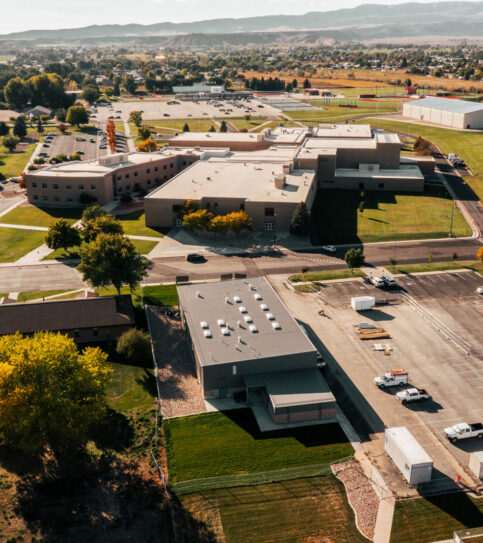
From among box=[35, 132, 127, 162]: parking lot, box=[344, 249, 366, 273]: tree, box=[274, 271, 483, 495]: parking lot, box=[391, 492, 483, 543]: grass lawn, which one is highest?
box=[35, 132, 127, 162]: parking lot

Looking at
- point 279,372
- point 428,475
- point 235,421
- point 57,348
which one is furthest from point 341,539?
point 57,348

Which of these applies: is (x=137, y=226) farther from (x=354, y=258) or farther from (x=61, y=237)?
(x=354, y=258)

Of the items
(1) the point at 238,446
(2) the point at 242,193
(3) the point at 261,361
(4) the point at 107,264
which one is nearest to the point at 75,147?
(2) the point at 242,193

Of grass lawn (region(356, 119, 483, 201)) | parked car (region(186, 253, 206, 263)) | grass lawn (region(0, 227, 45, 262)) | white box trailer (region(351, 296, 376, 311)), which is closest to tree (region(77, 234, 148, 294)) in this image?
parked car (region(186, 253, 206, 263))

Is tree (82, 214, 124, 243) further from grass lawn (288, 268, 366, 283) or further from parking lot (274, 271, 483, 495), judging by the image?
grass lawn (288, 268, 366, 283)

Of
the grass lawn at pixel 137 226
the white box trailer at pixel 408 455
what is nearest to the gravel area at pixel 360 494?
the white box trailer at pixel 408 455

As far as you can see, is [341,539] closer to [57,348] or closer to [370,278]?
[57,348]

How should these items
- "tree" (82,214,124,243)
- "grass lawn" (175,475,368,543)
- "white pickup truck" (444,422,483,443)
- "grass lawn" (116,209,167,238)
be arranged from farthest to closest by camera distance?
"grass lawn" (116,209,167,238) < "tree" (82,214,124,243) < "white pickup truck" (444,422,483,443) < "grass lawn" (175,475,368,543)
